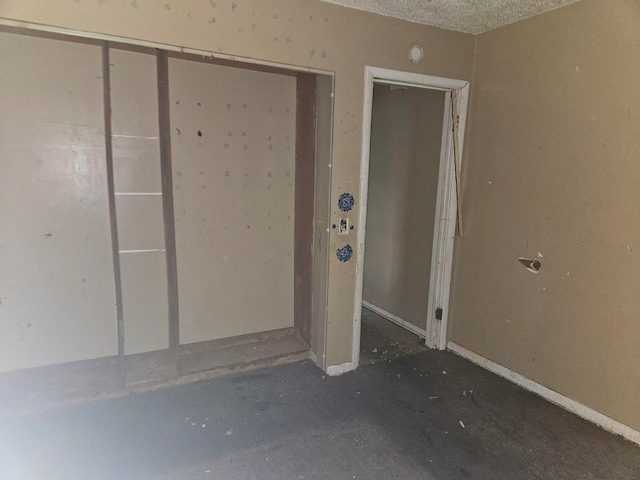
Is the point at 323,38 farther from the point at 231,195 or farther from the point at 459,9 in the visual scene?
the point at 231,195

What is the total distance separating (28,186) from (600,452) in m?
3.49

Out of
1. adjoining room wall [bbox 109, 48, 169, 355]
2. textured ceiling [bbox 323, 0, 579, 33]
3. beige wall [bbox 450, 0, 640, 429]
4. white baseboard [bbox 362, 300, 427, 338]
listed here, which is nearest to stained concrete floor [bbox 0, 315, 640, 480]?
beige wall [bbox 450, 0, 640, 429]

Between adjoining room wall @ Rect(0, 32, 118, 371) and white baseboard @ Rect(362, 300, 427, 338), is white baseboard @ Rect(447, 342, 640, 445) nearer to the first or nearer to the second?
white baseboard @ Rect(362, 300, 427, 338)

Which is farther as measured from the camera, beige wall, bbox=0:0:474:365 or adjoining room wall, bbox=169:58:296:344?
adjoining room wall, bbox=169:58:296:344

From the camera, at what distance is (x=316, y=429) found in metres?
2.16

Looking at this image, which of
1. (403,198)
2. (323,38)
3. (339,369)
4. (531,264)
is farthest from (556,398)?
(323,38)

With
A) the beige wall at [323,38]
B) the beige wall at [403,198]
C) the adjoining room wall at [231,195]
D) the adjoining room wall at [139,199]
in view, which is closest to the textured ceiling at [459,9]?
the beige wall at [323,38]

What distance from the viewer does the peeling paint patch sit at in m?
2.51

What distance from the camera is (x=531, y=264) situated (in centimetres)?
255

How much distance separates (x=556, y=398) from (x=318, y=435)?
1515 mm

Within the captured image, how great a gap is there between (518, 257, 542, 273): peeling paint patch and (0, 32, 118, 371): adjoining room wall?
273 cm

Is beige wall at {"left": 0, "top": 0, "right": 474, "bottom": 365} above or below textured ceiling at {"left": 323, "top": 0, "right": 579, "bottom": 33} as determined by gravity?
below

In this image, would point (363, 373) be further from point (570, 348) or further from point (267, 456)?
point (570, 348)

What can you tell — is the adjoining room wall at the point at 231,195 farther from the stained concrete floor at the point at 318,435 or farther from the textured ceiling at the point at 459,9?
the textured ceiling at the point at 459,9
